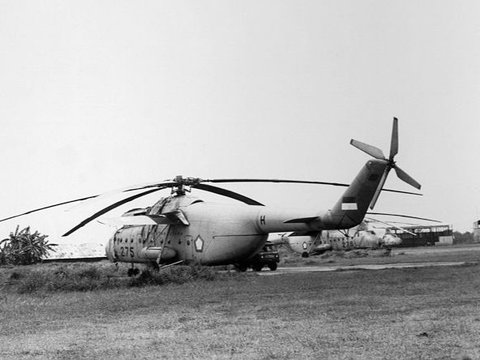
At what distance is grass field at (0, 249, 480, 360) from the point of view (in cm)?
790

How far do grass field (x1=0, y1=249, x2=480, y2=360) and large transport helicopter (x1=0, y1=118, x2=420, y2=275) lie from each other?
340 centimetres

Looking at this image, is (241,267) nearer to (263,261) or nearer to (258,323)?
(263,261)

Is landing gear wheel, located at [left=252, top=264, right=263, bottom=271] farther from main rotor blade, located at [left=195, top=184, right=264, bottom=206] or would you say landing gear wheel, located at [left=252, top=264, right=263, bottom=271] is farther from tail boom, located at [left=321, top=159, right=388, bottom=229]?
tail boom, located at [left=321, top=159, right=388, bottom=229]

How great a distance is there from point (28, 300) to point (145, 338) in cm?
924

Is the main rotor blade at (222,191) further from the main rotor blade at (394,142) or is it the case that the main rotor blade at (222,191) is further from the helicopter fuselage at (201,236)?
the main rotor blade at (394,142)

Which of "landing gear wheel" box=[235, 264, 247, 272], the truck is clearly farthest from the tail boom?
the truck

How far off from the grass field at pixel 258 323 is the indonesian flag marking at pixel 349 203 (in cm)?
299

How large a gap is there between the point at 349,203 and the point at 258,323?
1045 centimetres

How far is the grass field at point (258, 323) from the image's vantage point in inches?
311

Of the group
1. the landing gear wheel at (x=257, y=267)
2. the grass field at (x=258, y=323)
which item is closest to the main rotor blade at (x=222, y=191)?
the landing gear wheel at (x=257, y=267)

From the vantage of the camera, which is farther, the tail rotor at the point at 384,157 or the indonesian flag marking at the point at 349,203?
the indonesian flag marking at the point at 349,203

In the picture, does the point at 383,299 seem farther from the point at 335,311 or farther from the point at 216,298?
the point at 216,298

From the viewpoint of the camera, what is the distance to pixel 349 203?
66.0 feet

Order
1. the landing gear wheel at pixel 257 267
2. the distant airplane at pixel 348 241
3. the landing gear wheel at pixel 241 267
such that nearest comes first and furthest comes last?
the landing gear wheel at pixel 241 267
the landing gear wheel at pixel 257 267
the distant airplane at pixel 348 241
